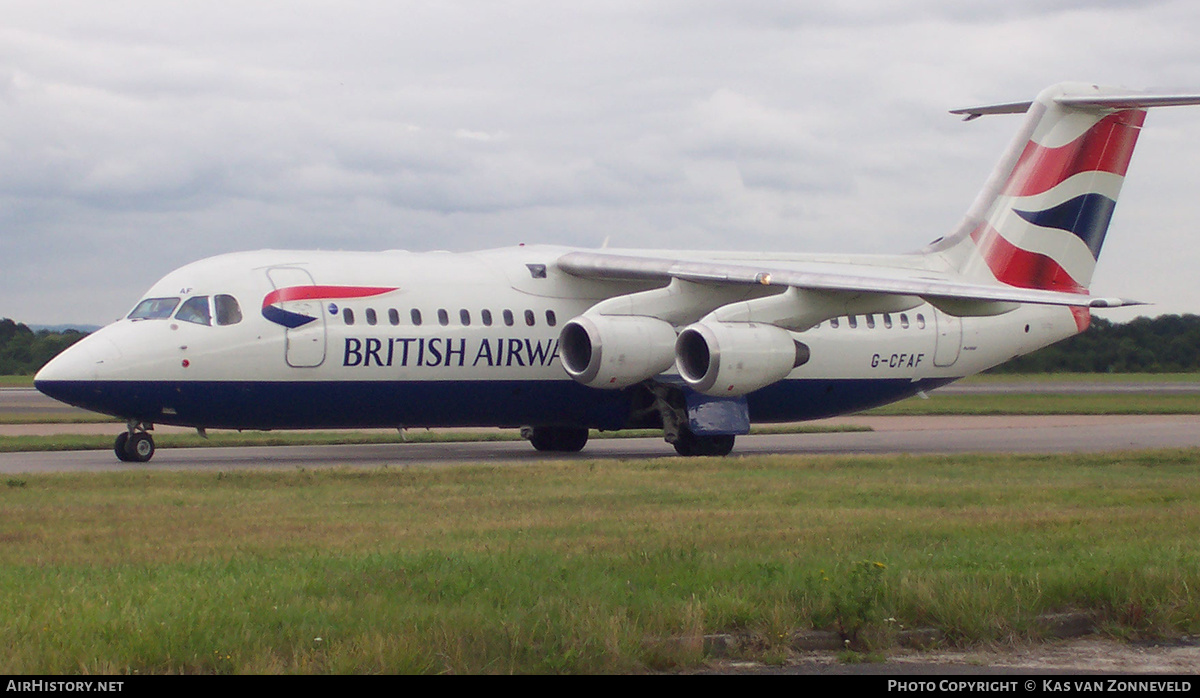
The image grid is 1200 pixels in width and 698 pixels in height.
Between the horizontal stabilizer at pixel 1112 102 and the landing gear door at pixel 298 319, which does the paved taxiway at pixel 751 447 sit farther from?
the horizontal stabilizer at pixel 1112 102

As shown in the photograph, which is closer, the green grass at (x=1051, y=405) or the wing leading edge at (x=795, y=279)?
the wing leading edge at (x=795, y=279)

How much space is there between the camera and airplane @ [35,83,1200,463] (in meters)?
21.0

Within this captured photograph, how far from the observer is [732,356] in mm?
22016

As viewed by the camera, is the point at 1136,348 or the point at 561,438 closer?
the point at 561,438

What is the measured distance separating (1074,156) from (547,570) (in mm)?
20676

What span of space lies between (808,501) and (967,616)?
6.12 metres

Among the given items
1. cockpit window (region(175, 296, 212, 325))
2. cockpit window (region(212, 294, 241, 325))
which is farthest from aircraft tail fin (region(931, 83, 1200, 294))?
cockpit window (region(175, 296, 212, 325))

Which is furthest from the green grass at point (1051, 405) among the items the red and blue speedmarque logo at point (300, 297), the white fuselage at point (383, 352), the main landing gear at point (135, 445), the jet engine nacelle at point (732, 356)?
the main landing gear at point (135, 445)

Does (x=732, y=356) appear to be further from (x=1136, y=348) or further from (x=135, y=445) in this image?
(x=1136, y=348)

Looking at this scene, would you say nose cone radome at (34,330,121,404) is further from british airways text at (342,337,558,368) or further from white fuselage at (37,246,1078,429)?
british airways text at (342,337,558,368)

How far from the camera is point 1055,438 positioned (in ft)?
90.9

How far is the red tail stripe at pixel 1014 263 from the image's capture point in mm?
27219

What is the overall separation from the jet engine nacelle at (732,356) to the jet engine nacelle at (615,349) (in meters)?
0.39

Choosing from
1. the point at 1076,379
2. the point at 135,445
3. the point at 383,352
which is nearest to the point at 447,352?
the point at 383,352
